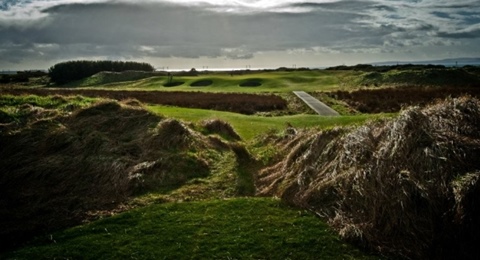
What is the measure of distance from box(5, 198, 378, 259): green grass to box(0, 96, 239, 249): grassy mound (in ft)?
3.54

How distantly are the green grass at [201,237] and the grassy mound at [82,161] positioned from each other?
1.08 metres

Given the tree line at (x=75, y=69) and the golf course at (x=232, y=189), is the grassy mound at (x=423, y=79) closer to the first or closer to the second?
the golf course at (x=232, y=189)

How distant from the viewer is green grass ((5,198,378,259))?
292 inches

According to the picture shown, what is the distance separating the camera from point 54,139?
44.9ft

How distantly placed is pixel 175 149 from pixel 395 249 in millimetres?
8439

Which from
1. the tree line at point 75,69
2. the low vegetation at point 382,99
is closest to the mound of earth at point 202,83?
the low vegetation at point 382,99

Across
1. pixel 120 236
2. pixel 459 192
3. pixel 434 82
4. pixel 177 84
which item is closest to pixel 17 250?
pixel 120 236

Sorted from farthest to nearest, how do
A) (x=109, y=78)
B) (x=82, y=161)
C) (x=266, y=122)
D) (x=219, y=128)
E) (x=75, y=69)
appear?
(x=75, y=69), (x=109, y=78), (x=266, y=122), (x=219, y=128), (x=82, y=161)

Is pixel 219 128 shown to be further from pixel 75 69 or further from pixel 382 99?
pixel 75 69

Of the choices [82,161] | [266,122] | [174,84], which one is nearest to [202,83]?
[174,84]

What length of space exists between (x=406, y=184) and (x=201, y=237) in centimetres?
439

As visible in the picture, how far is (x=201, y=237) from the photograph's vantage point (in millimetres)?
8055

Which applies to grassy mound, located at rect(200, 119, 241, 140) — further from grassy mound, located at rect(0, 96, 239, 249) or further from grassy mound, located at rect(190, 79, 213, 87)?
grassy mound, located at rect(190, 79, 213, 87)

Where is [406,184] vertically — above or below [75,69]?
below
